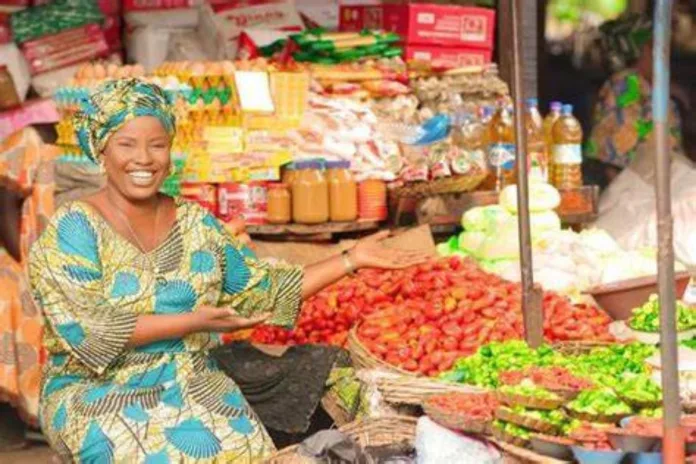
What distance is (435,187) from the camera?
7469 millimetres

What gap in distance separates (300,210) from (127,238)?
2.84 m

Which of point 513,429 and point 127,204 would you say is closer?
point 513,429

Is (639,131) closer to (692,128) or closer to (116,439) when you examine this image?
(692,128)

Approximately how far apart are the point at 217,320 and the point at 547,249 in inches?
111

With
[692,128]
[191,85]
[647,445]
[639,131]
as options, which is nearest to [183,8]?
[191,85]

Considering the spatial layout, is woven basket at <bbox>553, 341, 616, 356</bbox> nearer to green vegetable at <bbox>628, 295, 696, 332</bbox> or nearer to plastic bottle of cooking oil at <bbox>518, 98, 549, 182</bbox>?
green vegetable at <bbox>628, 295, 696, 332</bbox>

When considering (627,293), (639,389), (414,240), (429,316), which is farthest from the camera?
(414,240)

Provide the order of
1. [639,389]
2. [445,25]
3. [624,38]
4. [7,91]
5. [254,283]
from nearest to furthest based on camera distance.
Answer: [639,389] < [254,283] < [7,91] < [445,25] < [624,38]

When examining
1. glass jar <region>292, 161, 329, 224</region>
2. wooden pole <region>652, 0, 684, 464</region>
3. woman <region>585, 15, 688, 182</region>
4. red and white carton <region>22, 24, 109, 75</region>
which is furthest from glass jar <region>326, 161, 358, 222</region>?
wooden pole <region>652, 0, 684, 464</region>

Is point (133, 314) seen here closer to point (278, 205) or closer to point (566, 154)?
point (278, 205)

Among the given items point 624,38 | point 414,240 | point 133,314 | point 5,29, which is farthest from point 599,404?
point 624,38

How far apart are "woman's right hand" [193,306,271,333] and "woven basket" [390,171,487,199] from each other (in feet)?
10.5

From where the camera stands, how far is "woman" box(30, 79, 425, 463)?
429 centimetres

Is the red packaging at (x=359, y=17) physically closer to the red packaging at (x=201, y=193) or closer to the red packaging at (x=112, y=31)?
the red packaging at (x=112, y=31)
